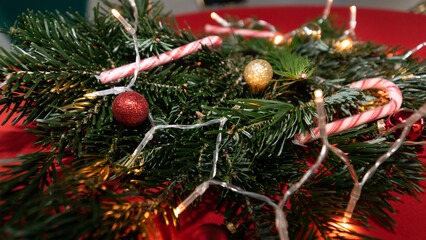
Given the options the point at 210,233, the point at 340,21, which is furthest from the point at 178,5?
the point at 210,233

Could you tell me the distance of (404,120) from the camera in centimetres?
38

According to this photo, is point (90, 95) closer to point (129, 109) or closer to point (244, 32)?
point (129, 109)

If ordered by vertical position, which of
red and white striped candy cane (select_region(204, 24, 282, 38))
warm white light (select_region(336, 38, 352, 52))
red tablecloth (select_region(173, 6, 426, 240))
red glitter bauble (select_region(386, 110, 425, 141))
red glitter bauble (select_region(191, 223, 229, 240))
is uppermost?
red tablecloth (select_region(173, 6, 426, 240))

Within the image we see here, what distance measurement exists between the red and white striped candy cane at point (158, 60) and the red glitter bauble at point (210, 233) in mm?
250

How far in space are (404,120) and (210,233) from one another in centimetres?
33

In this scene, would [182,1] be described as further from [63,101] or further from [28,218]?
[28,218]

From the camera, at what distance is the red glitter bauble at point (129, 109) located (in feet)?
1.07

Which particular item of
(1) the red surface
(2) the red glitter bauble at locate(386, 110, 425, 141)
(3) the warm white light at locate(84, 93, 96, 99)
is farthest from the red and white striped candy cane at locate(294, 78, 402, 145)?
(3) the warm white light at locate(84, 93, 96, 99)

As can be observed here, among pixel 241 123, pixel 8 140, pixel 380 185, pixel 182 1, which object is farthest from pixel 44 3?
pixel 182 1

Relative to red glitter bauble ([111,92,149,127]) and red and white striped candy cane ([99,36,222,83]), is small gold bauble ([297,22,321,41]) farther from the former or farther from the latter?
red glitter bauble ([111,92,149,127])

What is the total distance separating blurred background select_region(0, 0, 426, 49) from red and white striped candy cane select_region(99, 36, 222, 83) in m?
0.14

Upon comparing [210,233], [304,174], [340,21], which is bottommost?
[210,233]

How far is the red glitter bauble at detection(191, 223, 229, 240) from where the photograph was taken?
29cm

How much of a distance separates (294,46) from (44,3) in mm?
967
